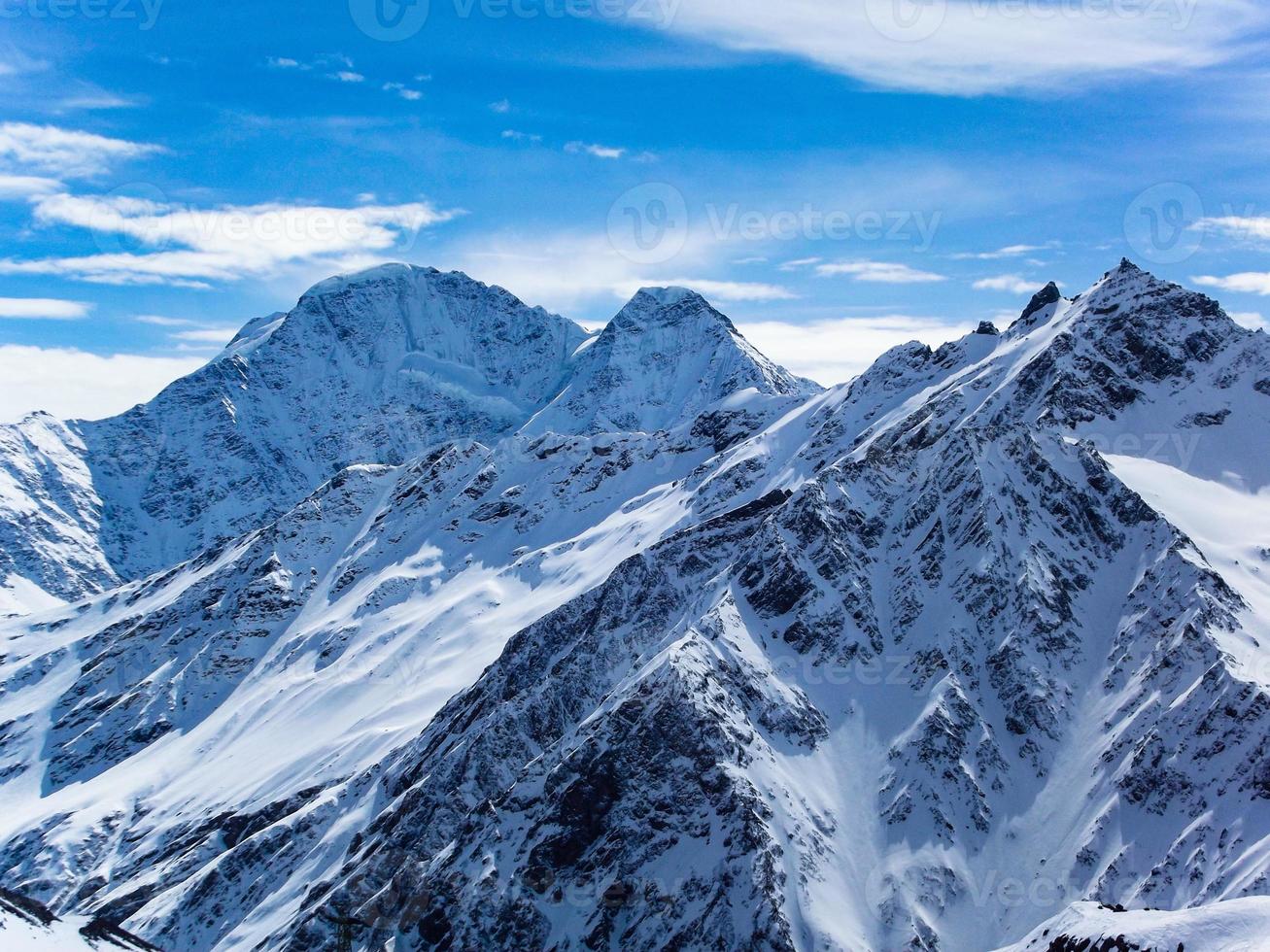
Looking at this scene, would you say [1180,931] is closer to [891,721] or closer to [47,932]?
[47,932]

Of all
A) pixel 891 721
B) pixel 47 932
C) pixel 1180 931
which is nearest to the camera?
pixel 1180 931

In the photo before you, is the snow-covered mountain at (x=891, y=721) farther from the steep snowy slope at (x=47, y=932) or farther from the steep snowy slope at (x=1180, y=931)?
the steep snowy slope at (x=47, y=932)

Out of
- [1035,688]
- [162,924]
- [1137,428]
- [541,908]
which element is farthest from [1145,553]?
[162,924]

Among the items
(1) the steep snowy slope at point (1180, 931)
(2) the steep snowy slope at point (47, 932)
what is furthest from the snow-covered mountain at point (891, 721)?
(2) the steep snowy slope at point (47, 932)

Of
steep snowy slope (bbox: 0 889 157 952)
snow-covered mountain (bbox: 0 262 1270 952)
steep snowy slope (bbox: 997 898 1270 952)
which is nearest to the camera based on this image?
steep snowy slope (bbox: 997 898 1270 952)

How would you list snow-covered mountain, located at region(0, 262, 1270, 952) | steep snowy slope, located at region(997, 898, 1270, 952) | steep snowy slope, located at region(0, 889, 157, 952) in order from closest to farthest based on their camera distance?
1. steep snowy slope, located at region(997, 898, 1270, 952)
2. steep snowy slope, located at region(0, 889, 157, 952)
3. snow-covered mountain, located at region(0, 262, 1270, 952)

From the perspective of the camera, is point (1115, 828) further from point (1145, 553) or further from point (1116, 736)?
point (1145, 553)

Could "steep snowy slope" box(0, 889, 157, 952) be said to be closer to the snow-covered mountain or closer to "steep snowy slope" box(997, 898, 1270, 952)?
the snow-covered mountain

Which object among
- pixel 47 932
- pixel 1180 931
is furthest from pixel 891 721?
pixel 47 932

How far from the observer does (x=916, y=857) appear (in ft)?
416

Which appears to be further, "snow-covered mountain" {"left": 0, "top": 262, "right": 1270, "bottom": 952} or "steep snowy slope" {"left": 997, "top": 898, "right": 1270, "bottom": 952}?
"snow-covered mountain" {"left": 0, "top": 262, "right": 1270, "bottom": 952}

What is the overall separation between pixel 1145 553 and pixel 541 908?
8759 cm

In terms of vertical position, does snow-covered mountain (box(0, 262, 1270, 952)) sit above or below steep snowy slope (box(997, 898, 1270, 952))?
below

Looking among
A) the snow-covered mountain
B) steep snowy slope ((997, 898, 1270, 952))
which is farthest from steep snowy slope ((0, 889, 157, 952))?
steep snowy slope ((997, 898, 1270, 952))
